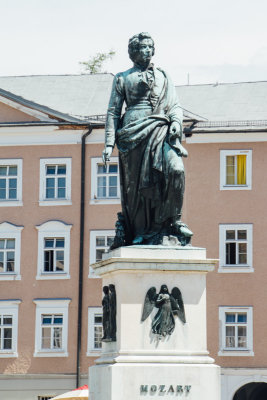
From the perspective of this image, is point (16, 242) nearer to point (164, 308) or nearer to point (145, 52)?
point (145, 52)

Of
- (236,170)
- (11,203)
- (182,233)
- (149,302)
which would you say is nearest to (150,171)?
(182,233)

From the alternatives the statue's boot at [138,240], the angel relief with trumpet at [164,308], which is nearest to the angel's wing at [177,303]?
the angel relief with trumpet at [164,308]

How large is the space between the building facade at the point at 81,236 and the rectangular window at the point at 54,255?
0.03m

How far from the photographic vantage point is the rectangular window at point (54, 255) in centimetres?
4106

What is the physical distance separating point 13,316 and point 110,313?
26584 mm

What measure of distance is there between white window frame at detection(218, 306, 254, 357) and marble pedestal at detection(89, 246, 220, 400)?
83.8ft

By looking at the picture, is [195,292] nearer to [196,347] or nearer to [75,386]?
[196,347]

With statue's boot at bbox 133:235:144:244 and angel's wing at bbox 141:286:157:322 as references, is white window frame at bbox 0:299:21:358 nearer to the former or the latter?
statue's boot at bbox 133:235:144:244

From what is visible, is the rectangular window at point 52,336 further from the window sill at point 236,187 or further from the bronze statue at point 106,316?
the bronze statue at point 106,316

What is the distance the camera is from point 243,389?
42531mm

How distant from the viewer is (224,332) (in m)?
40.1

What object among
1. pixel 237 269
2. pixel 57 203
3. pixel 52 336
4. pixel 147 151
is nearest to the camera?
pixel 147 151

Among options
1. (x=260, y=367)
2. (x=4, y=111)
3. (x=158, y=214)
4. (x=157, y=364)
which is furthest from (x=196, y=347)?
(x=4, y=111)

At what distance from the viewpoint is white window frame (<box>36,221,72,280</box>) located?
41000 mm
